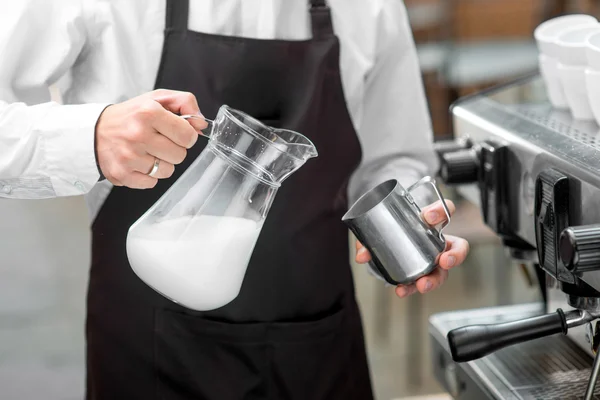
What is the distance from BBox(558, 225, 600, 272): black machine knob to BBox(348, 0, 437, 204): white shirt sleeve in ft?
1.82

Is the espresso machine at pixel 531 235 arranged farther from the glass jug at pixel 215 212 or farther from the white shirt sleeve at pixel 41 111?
the white shirt sleeve at pixel 41 111

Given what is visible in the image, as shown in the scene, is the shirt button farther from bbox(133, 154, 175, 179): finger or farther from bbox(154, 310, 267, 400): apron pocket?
bbox(154, 310, 267, 400): apron pocket

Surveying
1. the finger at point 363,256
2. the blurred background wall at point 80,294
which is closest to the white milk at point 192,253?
the finger at point 363,256

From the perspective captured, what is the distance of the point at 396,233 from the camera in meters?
1.02

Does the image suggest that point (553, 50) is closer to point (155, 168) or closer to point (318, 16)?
point (318, 16)

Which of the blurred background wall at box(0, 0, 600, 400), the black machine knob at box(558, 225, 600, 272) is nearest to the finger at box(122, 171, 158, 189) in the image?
the black machine knob at box(558, 225, 600, 272)

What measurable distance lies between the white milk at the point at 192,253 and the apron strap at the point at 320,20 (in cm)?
39

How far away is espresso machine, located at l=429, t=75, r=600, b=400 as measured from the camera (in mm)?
937

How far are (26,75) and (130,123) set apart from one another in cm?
27

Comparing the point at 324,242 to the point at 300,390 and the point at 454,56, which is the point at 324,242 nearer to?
the point at 300,390

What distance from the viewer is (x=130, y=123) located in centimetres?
94

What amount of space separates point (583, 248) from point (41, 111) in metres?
0.66

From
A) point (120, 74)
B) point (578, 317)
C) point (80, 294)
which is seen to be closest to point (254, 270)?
point (120, 74)

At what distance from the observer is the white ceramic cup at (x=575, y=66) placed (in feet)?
3.73
